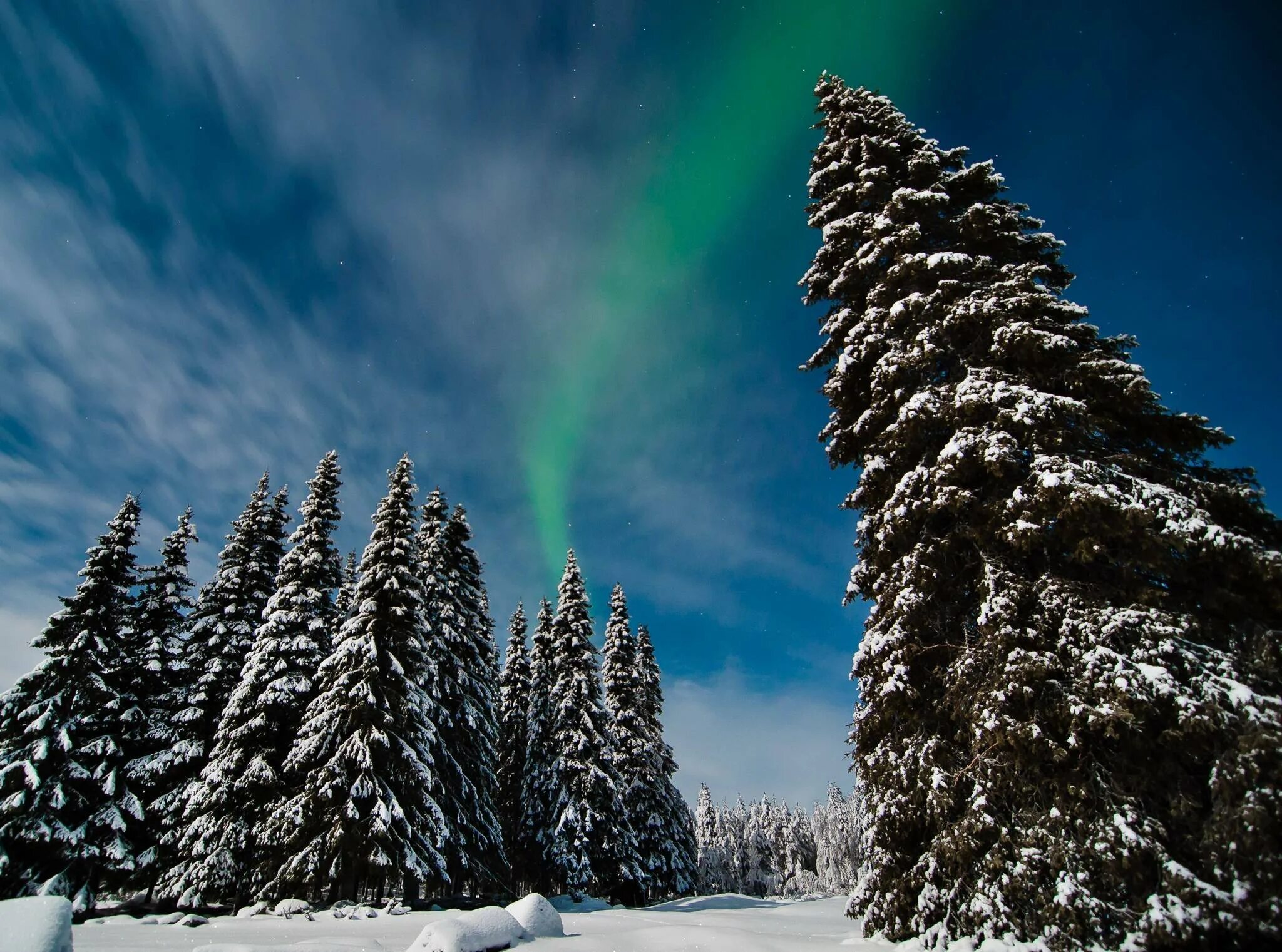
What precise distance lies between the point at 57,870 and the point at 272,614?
10.0 metres

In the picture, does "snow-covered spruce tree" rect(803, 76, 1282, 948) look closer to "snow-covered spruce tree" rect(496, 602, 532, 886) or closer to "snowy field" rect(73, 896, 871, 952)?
"snowy field" rect(73, 896, 871, 952)

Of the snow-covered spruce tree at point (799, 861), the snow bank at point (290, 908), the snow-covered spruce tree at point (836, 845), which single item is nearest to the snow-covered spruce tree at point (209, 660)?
the snow bank at point (290, 908)

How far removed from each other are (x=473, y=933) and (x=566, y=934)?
14.7ft

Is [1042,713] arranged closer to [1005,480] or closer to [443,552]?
[1005,480]

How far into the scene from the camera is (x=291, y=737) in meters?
24.0

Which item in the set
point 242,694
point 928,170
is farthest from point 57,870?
point 928,170

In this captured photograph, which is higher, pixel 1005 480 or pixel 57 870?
pixel 1005 480

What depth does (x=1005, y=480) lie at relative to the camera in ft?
29.5

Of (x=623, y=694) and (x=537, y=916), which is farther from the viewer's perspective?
(x=623, y=694)

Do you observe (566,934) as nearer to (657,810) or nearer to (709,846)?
(657,810)

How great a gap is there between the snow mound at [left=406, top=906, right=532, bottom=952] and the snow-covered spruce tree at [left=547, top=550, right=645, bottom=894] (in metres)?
19.6

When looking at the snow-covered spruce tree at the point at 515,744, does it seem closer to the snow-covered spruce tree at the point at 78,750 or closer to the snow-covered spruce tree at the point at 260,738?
the snow-covered spruce tree at the point at 260,738

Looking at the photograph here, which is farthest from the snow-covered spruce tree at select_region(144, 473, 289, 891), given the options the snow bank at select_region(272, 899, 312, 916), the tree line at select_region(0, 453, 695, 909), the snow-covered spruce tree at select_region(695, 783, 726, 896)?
the snow-covered spruce tree at select_region(695, 783, 726, 896)

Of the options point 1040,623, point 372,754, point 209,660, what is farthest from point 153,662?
point 1040,623
